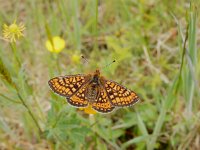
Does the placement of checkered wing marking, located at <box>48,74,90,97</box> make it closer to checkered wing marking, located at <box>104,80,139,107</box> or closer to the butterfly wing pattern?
the butterfly wing pattern

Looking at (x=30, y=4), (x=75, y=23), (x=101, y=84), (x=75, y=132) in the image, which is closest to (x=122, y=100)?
(x=101, y=84)

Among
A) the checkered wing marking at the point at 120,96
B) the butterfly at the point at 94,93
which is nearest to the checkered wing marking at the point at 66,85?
the butterfly at the point at 94,93

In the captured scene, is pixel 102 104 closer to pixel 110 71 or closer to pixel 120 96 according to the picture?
pixel 120 96

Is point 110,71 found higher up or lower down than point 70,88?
higher up

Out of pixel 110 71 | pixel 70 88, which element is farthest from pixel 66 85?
pixel 110 71

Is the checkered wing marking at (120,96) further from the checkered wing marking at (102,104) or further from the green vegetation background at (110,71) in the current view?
the green vegetation background at (110,71)

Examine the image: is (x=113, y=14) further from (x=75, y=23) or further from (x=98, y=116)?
(x=98, y=116)
